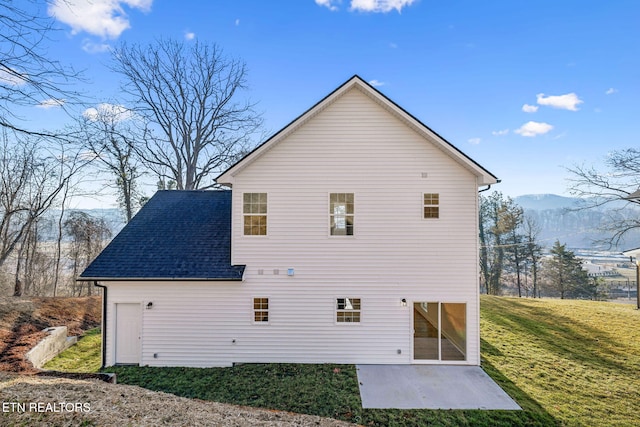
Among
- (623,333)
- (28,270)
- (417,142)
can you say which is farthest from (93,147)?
(623,333)

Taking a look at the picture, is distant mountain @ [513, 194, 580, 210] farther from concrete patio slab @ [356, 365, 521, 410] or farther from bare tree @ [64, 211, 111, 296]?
bare tree @ [64, 211, 111, 296]

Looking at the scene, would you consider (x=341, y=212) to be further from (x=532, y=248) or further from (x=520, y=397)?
(x=532, y=248)

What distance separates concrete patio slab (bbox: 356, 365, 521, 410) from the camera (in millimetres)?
6773

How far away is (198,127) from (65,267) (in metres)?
14.5

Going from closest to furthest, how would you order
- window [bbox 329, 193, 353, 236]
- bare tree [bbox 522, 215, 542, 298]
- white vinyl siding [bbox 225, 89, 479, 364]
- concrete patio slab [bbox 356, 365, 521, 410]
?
concrete patio slab [bbox 356, 365, 521, 410] < white vinyl siding [bbox 225, 89, 479, 364] < window [bbox 329, 193, 353, 236] < bare tree [bbox 522, 215, 542, 298]

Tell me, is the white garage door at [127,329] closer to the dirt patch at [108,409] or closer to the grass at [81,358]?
the grass at [81,358]

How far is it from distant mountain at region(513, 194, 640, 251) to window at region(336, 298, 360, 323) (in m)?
14.7

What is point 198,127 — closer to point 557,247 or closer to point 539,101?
point 539,101

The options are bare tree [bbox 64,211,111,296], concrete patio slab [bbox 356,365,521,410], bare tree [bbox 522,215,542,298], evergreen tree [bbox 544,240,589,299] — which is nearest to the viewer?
concrete patio slab [bbox 356,365,521,410]

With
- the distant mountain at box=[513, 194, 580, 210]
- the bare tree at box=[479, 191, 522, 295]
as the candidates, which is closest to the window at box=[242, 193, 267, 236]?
the bare tree at box=[479, 191, 522, 295]

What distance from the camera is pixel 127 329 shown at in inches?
361

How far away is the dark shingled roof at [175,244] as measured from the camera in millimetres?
8977

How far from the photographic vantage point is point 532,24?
12.4 meters

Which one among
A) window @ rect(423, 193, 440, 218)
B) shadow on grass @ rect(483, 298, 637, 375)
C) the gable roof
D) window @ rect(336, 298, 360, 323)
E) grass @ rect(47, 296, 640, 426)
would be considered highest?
the gable roof
